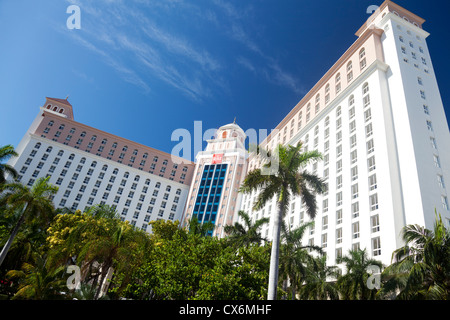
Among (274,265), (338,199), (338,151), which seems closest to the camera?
(274,265)

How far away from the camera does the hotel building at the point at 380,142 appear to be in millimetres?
31766

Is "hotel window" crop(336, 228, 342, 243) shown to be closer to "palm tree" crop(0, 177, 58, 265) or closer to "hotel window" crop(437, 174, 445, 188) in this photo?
"hotel window" crop(437, 174, 445, 188)

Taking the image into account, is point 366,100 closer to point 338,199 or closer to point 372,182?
point 372,182

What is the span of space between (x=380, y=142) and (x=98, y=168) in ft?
232

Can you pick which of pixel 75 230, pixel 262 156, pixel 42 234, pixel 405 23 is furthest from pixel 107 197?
pixel 405 23

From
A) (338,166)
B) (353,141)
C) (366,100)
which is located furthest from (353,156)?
(366,100)

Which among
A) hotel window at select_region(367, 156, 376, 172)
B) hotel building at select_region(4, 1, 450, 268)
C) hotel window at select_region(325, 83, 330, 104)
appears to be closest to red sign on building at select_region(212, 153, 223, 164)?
hotel building at select_region(4, 1, 450, 268)

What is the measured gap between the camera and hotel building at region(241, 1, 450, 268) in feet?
104

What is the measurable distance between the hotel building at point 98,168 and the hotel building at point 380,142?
132ft

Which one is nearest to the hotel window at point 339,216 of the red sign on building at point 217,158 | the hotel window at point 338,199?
the hotel window at point 338,199

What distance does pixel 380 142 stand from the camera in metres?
36.9

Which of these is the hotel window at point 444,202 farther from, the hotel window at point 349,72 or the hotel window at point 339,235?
the hotel window at point 349,72

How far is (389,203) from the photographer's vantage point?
31.6 metres

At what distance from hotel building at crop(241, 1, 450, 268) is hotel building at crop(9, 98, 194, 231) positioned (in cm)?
4021
